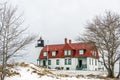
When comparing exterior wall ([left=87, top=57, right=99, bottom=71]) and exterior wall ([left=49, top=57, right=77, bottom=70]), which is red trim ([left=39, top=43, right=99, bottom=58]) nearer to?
exterior wall ([left=49, top=57, right=77, bottom=70])

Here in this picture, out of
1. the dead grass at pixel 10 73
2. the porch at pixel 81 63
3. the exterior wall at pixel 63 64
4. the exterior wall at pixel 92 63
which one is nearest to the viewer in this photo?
the dead grass at pixel 10 73

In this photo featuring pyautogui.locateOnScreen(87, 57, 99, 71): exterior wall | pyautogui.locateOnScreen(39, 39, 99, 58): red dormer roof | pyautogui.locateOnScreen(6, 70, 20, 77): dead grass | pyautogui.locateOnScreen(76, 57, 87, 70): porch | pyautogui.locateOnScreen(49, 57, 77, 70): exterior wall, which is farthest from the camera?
pyautogui.locateOnScreen(39, 39, 99, 58): red dormer roof

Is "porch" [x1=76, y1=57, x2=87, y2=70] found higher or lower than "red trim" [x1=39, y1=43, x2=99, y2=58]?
lower

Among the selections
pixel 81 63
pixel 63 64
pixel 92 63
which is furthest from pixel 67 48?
pixel 92 63

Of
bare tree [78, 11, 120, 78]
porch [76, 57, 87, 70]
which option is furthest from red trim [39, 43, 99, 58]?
bare tree [78, 11, 120, 78]

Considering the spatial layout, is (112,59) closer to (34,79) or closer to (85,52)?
(34,79)

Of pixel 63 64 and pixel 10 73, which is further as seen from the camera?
pixel 63 64

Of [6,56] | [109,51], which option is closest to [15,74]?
[6,56]

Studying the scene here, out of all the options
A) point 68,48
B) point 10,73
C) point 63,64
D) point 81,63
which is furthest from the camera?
point 68,48

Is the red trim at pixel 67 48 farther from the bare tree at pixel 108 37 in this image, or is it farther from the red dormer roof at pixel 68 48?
the bare tree at pixel 108 37

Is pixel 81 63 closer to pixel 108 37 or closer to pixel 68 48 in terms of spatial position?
pixel 68 48

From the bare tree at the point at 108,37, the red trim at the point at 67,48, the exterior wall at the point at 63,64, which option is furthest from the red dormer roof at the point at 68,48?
the bare tree at the point at 108,37

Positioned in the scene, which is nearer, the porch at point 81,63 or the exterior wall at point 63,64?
the porch at point 81,63

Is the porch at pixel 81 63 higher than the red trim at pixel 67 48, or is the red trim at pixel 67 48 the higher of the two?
the red trim at pixel 67 48
